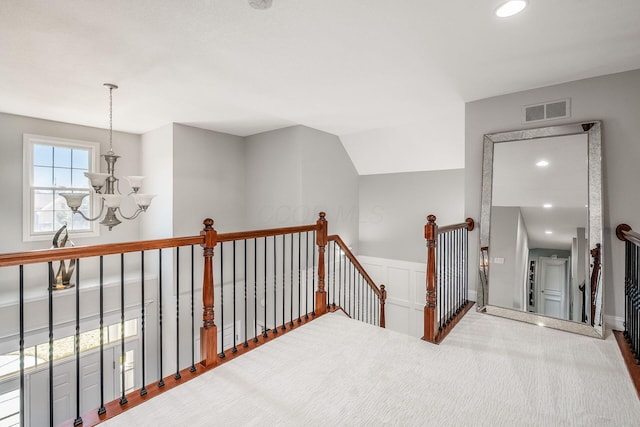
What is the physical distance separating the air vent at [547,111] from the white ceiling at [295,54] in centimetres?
23

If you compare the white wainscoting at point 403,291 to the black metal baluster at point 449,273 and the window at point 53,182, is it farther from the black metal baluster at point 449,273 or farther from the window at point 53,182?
the window at point 53,182

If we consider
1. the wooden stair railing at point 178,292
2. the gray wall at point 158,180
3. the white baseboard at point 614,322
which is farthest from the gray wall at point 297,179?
the white baseboard at point 614,322

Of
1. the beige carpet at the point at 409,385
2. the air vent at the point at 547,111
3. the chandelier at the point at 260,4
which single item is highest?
the chandelier at the point at 260,4

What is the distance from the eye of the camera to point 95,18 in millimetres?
2035

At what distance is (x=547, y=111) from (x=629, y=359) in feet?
7.37

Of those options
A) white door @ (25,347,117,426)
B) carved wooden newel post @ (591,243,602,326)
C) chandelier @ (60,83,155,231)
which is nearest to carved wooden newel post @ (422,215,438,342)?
carved wooden newel post @ (591,243,602,326)

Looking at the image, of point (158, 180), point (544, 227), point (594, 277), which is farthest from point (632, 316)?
point (158, 180)

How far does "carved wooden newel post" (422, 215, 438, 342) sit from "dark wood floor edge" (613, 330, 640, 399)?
1.24 m

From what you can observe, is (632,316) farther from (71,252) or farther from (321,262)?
(71,252)

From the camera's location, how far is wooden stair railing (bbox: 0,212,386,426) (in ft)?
5.61

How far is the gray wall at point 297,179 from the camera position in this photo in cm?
484

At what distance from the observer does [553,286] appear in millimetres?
2979

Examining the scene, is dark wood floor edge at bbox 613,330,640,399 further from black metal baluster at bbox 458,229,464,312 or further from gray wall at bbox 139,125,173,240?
gray wall at bbox 139,125,173,240

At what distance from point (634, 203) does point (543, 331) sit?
1387 mm
